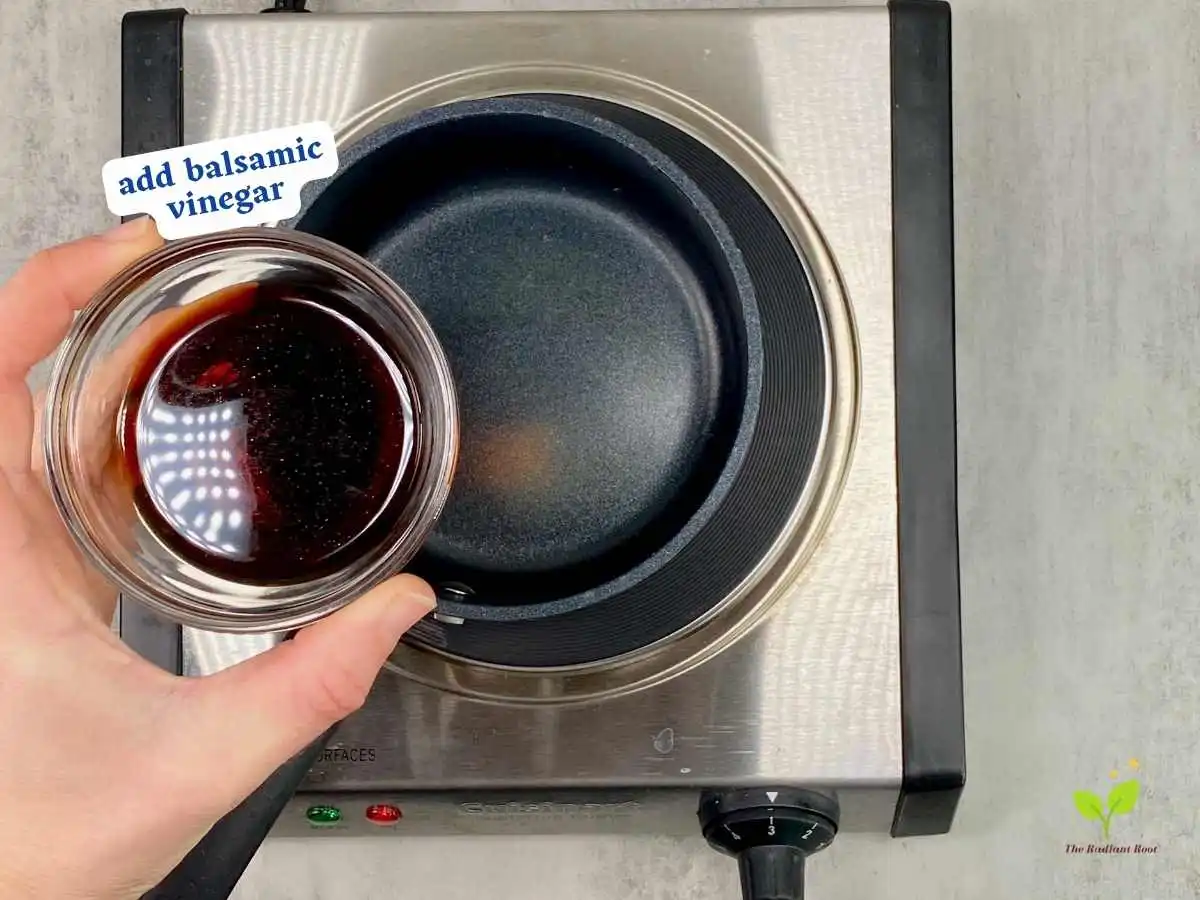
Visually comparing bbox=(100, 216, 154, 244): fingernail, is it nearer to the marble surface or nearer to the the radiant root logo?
the marble surface

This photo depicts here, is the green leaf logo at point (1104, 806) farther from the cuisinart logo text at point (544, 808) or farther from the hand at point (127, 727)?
the hand at point (127, 727)

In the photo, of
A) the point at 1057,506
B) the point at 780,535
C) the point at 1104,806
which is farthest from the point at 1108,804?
the point at 780,535


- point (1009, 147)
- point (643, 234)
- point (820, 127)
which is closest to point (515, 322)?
point (643, 234)

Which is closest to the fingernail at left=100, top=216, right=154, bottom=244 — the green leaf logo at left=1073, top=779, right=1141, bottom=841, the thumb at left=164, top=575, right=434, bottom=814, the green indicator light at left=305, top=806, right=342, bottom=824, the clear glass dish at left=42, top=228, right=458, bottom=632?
the clear glass dish at left=42, top=228, right=458, bottom=632

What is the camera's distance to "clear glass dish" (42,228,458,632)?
44 cm

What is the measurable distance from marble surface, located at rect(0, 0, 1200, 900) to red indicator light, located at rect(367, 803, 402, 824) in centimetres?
10

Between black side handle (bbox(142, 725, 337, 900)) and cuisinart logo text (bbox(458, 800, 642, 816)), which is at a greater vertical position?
cuisinart logo text (bbox(458, 800, 642, 816))

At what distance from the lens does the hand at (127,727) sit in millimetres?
403

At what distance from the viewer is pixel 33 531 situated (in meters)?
0.45

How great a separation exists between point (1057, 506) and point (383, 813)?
41 centimetres

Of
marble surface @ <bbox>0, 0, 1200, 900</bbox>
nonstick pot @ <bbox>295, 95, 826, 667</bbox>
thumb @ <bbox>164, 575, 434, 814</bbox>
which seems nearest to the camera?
thumb @ <bbox>164, 575, 434, 814</bbox>

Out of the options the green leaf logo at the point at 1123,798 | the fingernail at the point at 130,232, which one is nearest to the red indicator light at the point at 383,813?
the fingernail at the point at 130,232

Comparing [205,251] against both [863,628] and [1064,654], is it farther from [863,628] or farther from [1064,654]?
[1064,654]

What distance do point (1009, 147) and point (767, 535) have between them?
308mm
